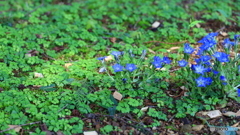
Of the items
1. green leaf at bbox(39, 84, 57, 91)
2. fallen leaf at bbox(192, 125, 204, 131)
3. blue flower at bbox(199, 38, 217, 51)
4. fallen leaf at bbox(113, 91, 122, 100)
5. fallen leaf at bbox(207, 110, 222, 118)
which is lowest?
fallen leaf at bbox(192, 125, 204, 131)

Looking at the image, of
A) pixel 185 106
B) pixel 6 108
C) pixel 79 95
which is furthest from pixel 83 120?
pixel 185 106

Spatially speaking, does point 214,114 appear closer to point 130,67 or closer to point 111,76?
point 130,67

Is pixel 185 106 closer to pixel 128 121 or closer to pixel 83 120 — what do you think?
pixel 128 121

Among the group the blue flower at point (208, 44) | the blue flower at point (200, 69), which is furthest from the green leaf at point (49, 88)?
the blue flower at point (208, 44)

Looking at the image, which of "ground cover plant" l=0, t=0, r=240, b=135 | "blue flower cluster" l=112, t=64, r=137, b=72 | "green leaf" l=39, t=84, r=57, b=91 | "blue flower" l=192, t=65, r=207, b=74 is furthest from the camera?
"green leaf" l=39, t=84, r=57, b=91

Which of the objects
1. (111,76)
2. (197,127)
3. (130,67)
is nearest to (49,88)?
(111,76)

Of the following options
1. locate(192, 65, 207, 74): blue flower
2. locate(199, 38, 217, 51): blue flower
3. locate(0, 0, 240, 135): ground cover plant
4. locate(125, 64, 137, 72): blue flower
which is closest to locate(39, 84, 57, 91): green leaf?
locate(0, 0, 240, 135): ground cover plant

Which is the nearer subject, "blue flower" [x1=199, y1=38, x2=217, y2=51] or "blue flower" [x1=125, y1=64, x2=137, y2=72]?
"blue flower" [x1=199, y1=38, x2=217, y2=51]

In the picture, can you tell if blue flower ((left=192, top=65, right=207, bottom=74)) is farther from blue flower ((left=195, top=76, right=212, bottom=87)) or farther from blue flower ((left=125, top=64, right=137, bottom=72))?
blue flower ((left=125, top=64, right=137, bottom=72))

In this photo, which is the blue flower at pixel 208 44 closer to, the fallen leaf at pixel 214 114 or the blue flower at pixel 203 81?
the blue flower at pixel 203 81
